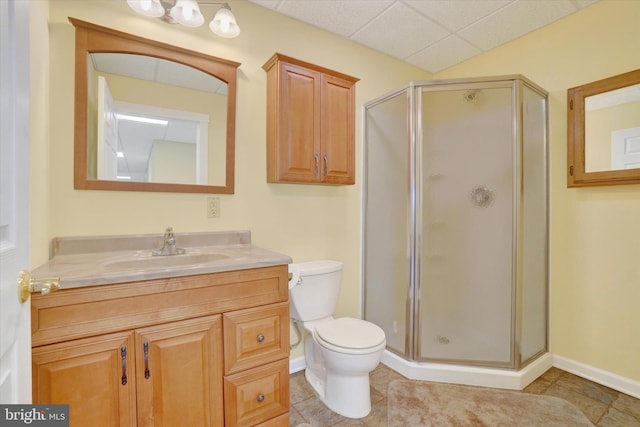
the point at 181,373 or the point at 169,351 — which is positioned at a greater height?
the point at 169,351

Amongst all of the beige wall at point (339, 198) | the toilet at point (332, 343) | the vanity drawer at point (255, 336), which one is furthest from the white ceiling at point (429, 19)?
the vanity drawer at point (255, 336)

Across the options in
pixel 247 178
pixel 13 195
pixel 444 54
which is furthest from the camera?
pixel 444 54

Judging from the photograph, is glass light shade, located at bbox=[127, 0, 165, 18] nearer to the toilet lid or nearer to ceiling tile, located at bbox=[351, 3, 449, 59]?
ceiling tile, located at bbox=[351, 3, 449, 59]

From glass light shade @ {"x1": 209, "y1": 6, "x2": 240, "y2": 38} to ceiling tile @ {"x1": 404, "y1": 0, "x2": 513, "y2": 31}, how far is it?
3.74 ft

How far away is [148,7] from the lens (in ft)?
4.86

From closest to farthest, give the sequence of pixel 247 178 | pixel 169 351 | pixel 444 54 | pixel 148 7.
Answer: pixel 169 351, pixel 148 7, pixel 247 178, pixel 444 54

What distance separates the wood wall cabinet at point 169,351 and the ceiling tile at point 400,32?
190cm

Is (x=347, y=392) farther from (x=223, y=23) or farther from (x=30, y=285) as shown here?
(x=223, y=23)

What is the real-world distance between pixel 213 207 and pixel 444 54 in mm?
2355

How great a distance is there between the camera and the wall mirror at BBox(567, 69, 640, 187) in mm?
1788

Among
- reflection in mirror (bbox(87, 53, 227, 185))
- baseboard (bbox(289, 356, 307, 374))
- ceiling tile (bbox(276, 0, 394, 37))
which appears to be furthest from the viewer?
baseboard (bbox(289, 356, 307, 374))

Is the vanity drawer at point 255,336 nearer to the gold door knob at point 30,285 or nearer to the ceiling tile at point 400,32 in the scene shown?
the gold door knob at point 30,285

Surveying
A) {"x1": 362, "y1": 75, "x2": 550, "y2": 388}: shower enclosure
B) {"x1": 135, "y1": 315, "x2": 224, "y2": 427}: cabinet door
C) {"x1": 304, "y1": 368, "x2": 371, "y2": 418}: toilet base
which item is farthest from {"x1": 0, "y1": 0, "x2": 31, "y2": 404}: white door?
{"x1": 362, "y1": 75, "x2": 550, "y2": 388}: shower enclosure

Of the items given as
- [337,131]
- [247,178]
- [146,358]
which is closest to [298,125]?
[337,131]
